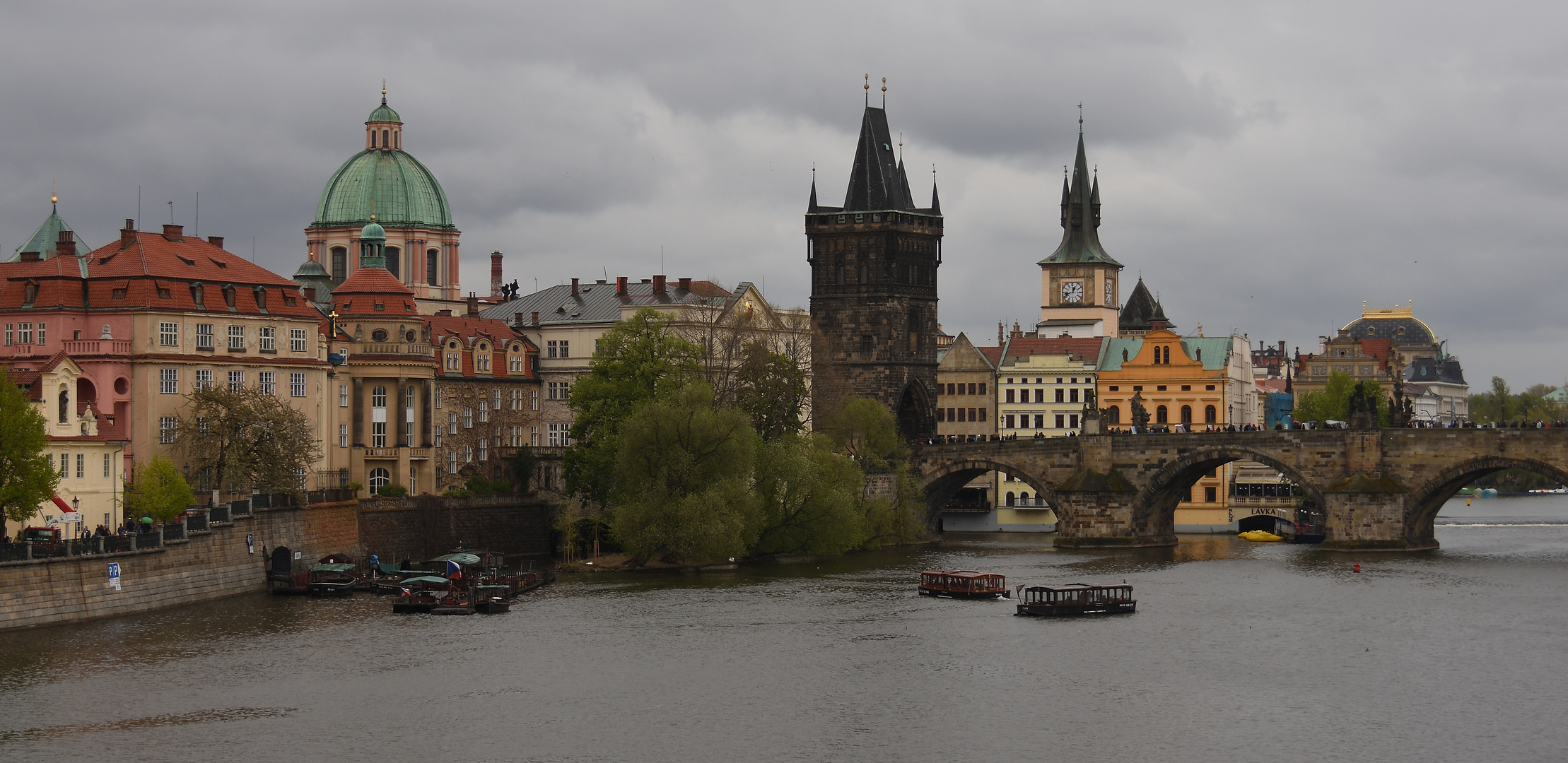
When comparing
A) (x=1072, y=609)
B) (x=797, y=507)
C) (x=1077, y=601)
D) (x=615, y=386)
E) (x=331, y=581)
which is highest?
(x=615, y=386)

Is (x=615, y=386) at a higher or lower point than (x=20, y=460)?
higher

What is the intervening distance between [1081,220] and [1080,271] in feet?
15.5

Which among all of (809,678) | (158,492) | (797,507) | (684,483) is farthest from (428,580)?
(797,507)

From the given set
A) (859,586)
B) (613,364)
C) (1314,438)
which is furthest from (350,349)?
(1314,438)

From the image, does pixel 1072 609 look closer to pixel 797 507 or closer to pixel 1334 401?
pixel 797 507

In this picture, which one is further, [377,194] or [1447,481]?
[377,194]

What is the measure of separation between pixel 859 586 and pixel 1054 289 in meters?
84.6

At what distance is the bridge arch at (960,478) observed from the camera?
124000 millimetres

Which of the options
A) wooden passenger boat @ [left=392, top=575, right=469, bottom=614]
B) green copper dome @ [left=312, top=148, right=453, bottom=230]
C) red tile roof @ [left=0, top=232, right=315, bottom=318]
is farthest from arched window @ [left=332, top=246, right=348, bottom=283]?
wooden passenger boat @ [left=392, top=575, right=469, bottom=614]

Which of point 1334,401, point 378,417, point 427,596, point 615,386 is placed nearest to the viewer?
point 427,596

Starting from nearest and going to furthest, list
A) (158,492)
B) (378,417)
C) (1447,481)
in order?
(158,492), (378,417), (1447,481)

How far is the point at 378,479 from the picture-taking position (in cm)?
10950

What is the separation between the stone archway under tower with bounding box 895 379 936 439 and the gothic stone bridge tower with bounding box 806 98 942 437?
0.05m

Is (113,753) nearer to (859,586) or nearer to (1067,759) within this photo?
(1067,759)
